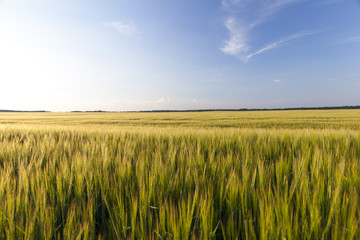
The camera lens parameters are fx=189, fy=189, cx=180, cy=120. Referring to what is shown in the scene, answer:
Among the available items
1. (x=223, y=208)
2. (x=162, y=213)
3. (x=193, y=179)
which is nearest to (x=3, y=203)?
(x=162, y=213)

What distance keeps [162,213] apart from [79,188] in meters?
0.64

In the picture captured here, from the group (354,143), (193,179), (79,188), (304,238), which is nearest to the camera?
(304,238)

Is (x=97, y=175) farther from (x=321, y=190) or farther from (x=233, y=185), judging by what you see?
(x=321, y=190)

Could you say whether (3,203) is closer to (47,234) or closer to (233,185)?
(47,234)

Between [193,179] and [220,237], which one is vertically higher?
[193,179]

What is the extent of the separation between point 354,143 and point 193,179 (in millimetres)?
2333

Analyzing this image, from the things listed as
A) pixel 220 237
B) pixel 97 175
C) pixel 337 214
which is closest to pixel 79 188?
pixel 97 175

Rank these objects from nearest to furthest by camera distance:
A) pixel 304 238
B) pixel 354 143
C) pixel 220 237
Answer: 1. pixel 304 238
2. pixel 220 237
3. pixel 354 143

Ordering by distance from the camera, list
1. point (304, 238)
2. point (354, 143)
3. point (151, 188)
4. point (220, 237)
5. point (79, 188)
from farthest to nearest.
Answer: point (354, 143), point (79, 188), point (151, 188), point (220, 237), point (304, 238)

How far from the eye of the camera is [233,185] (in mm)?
917

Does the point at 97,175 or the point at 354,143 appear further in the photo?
the point at 354,143

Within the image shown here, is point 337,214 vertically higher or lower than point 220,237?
higher

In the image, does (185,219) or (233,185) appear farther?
(233,185)

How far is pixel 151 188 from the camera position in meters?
0.96
